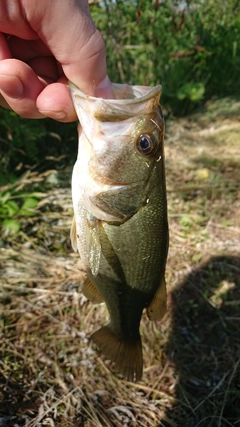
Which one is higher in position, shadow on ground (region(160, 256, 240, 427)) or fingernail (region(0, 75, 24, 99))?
fingernail (region(0, 75, 24, 99))

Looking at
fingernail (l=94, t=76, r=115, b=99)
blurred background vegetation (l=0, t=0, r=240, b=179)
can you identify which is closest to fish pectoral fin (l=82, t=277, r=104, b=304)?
fingernail (l=94, t=76, r=115, b=99)

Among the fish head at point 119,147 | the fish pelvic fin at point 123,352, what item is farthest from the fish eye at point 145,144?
the fish pelvic fin at point 123,352

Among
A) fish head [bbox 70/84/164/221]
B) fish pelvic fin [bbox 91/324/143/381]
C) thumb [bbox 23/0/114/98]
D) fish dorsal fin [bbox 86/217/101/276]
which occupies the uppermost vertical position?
thumb [bbox 23/0/114/98]

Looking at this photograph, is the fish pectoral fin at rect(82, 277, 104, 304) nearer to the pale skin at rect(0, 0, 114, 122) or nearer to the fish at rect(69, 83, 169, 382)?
the fish at rect(69, 83, 169, 382)

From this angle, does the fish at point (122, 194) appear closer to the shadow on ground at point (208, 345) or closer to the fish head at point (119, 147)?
the fish head at point (119, 147)

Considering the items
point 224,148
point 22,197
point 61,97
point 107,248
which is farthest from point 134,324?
point 224,148

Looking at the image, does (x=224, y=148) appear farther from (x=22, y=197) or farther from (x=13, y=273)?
(x=13, y=273)

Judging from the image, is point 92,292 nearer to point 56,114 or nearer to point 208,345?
point 56,114

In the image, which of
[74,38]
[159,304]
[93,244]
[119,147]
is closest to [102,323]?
[159,304]
